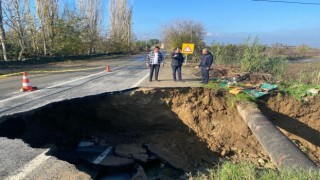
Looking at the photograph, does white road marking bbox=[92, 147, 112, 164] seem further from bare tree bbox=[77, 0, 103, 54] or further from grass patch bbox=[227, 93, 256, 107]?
bare tree bbox=[77, 0, 103, 54]

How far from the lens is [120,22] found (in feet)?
189

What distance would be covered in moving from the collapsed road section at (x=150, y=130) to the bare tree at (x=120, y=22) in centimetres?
4472

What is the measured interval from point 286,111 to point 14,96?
8.69m

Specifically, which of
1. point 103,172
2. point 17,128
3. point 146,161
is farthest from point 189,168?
point 17,128

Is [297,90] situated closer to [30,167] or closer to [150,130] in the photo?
[150,130]

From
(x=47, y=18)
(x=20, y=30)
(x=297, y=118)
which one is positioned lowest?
(x=297, y=118)

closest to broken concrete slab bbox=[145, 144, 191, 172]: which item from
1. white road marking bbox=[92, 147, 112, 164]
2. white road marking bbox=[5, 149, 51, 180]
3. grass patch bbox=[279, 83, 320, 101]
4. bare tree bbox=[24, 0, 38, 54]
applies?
white road marking bbox=[92, 147, 112, 164]

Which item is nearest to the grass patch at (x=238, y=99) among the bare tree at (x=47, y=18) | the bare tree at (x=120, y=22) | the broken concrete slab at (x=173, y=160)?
the broken concrete slab at (x=173, y=160)

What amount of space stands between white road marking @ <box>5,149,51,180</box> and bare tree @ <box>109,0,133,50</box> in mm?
49143

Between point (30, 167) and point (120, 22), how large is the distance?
55098 mm

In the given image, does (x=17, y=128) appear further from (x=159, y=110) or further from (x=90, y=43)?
(x=90, y=43)

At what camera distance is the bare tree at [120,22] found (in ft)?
181

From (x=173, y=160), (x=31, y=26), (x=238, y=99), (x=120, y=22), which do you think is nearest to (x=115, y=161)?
(x=173, y=160)

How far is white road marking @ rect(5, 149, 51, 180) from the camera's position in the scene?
4.30m
